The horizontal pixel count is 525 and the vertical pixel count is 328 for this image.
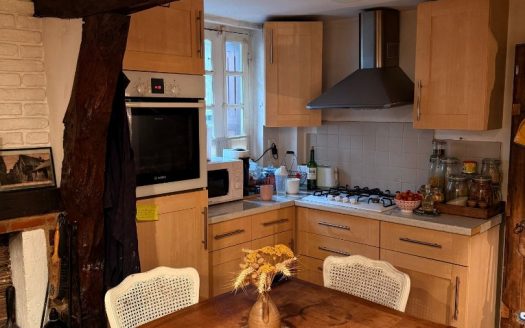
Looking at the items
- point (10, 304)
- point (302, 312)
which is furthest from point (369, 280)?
point (10, 304)

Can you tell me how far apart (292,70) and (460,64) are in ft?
3.96

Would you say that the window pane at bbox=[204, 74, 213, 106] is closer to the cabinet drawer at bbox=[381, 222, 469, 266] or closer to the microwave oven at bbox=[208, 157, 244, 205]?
the microwave oven at bbox=[208, 157, 244, 205]

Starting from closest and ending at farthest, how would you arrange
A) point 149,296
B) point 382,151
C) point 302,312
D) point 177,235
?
point 302,312, point 149,296, point 177,235, point 382,151

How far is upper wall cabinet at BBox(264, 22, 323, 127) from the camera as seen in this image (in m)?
3.52

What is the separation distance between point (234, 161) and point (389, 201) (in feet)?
3.56

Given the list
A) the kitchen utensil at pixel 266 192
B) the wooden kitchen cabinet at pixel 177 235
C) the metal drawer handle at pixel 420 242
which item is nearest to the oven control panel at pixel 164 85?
the wooden kitchen cabinet at pixel 177 235

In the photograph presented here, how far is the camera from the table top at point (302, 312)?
1.70 metres

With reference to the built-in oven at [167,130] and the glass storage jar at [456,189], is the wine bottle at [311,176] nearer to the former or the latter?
the glass storage jar at [456,189]

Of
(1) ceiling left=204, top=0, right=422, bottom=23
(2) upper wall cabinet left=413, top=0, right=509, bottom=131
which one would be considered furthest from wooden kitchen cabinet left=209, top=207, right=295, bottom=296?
(1) ceiling left=204, top=0, right=422, bottom=23

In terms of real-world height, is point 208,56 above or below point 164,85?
above

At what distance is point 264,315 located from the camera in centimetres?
157

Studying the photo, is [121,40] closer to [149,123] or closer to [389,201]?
[149,123]

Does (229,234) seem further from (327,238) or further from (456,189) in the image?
(456,189)

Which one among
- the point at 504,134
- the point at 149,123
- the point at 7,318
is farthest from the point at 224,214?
the point at 504,134
